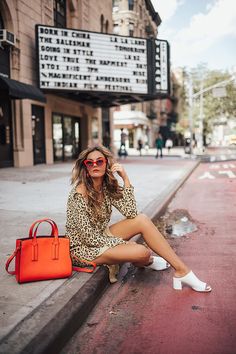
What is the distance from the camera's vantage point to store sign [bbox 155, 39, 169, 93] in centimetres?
2091

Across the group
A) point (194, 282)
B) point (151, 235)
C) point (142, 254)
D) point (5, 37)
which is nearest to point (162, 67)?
point (5, 37)

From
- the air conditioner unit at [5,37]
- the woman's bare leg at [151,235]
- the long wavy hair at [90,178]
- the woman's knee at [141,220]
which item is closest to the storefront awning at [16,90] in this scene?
the air conditioner unit at [5,37]

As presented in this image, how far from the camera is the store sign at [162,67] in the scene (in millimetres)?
20906

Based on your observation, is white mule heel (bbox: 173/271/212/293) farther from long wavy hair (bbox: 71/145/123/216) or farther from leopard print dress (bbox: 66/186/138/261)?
long wavy hair (bbox: 71/145/123/216)

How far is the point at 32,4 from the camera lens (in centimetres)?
1762

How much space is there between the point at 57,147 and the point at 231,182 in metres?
11.7

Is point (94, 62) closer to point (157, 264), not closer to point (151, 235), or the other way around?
point (157, 264)

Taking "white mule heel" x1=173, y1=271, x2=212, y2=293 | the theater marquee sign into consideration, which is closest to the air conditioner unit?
the theater marquee sign

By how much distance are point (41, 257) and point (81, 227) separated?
47 centimetres

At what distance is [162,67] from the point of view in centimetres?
2122

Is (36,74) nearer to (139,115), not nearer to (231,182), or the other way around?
(231,182)

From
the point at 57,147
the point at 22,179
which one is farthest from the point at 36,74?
the point at 22,179

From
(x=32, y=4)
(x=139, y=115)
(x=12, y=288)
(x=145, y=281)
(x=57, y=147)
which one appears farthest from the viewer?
(x=139, y=115)

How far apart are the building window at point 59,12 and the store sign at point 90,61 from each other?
9.88ft
